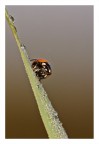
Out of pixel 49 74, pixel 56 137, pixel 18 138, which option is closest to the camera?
pixel 56 137

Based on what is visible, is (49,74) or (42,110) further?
(49,74)

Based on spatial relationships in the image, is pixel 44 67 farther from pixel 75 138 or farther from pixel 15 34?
pixel 15 34

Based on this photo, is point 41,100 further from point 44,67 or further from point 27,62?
point 44,67

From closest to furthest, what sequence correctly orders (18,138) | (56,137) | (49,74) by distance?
(56,137) < (49,74) < (18,138)

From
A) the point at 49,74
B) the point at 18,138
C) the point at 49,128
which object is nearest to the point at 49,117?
the point at 49,128

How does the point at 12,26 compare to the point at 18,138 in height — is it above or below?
above

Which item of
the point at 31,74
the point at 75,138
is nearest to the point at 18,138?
the point at 75,138

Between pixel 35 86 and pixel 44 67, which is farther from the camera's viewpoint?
pixel 44 67

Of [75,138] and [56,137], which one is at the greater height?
[56,137]
